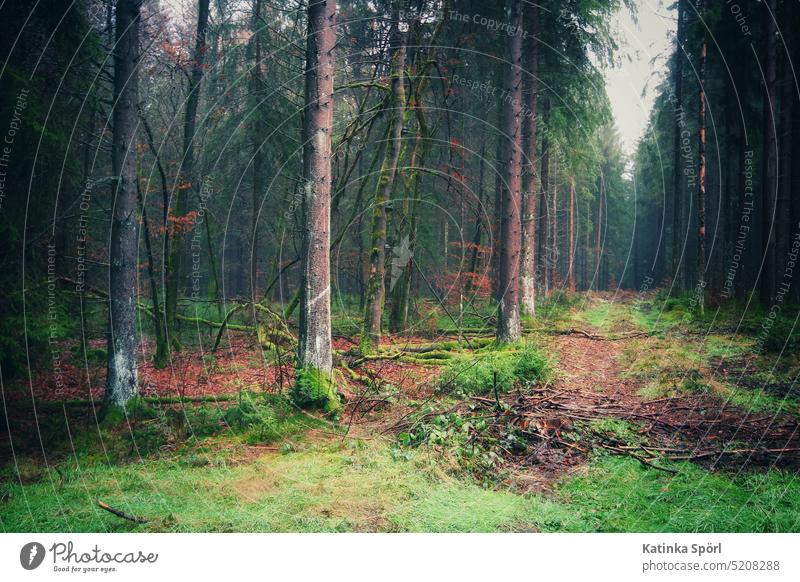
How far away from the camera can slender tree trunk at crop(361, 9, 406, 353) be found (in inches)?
478

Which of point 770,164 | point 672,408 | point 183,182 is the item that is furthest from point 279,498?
point 770,164

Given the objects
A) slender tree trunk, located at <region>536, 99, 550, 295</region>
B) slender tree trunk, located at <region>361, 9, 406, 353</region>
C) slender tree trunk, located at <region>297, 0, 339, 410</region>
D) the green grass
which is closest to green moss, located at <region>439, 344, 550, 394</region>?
slender tree trunk, located at <region>297, 0, 339, 410</region>

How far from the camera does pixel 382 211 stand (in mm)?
12508

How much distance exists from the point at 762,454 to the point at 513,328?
23.1 ft

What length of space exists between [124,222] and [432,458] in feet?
21.5

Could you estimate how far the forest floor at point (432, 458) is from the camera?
462 cm

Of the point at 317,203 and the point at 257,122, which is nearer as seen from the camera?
the point at 317,203

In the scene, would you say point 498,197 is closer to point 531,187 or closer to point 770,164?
point 531,187

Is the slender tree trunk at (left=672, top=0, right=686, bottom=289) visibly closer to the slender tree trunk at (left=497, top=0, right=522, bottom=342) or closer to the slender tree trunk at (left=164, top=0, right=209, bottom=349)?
the slender tree trunk at (left=497, top=0, right=522, bottom=342)

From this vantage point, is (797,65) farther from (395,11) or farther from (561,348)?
(395,11)

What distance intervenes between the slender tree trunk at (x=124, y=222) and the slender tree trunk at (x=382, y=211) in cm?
538

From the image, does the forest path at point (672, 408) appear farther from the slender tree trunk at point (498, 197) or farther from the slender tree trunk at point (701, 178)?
the slender tree trunk at point (701, 178)

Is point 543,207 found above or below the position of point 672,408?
above

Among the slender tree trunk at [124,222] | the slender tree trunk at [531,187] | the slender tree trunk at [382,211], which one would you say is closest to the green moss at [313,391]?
the slender tree trunk at [124,222]
